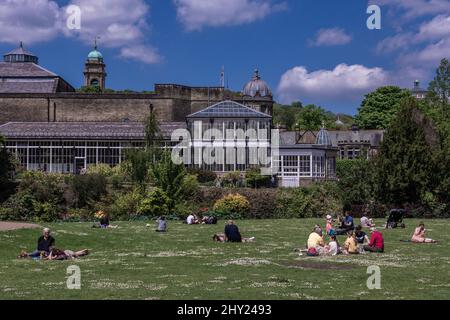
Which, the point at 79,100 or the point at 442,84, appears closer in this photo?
the point at 79,100

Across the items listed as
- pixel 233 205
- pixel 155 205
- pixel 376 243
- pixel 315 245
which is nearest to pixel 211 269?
pixel 315 245

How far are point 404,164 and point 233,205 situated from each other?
11.9 meters

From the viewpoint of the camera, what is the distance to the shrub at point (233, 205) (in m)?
48.1

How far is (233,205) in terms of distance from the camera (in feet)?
159

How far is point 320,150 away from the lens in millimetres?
65625

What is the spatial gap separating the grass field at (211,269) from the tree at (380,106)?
6874 cm

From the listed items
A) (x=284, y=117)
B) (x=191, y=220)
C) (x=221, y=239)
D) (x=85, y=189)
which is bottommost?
(x=221, y=239)

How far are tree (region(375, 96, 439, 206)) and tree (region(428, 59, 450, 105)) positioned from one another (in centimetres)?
3938

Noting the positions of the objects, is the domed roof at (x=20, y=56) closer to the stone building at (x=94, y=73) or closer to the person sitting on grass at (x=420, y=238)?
the stone building at (x=94, y=73)

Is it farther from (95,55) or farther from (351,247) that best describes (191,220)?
(95,55)

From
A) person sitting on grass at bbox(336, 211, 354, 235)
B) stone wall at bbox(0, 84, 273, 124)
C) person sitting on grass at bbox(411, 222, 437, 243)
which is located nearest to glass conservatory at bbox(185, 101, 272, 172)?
stone wall at bbox(0, 84, 273, 124)

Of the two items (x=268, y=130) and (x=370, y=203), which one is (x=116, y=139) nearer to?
(x=268, y=130)
